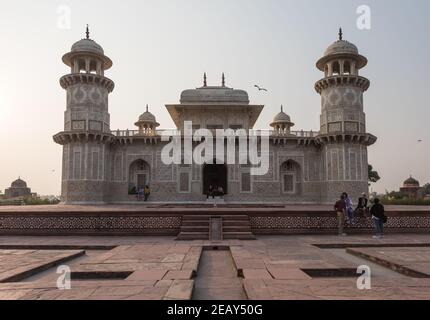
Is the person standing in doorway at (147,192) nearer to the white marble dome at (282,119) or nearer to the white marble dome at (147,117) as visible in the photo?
the white marble dome at (147,117)

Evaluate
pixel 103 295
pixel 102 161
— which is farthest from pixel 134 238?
pixel 102 161

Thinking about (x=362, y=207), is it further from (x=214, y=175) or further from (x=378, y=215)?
(x=214, y=175)

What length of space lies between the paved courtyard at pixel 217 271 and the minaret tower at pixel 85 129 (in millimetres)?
15830

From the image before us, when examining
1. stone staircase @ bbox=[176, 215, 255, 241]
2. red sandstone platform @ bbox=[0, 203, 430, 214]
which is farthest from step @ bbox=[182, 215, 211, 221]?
red sandstone platform @ bbox=[0, 203, 430, 214]

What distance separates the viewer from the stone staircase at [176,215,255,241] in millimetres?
10969

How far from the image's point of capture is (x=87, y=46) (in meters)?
26.0

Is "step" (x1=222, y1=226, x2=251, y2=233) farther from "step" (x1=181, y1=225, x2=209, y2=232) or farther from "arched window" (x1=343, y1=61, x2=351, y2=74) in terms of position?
"arched window" (x1=343, y1=61, x2=351, y2=74)

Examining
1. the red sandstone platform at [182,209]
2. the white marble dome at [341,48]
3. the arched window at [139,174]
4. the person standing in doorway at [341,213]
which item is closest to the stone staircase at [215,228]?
the red sandstone platform at [182,209]

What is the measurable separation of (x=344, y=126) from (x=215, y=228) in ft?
56.7

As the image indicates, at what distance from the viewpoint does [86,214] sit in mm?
12344
